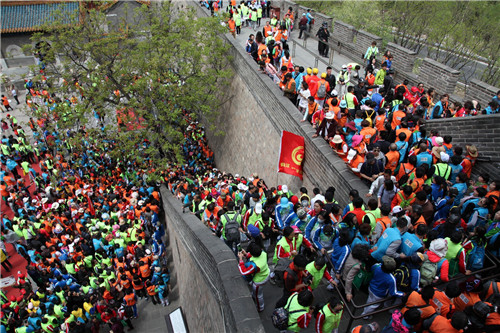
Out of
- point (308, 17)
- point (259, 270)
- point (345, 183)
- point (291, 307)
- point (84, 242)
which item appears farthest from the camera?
point (308, 17)

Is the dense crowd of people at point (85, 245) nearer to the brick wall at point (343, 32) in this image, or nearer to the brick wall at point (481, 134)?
the brick wall at point (481, 134)

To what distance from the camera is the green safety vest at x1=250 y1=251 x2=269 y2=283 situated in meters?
5.94

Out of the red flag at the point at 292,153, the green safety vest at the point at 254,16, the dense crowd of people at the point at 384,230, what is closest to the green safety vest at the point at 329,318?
the dense crowd of people at the point at 384,230

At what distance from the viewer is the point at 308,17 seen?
723 inches

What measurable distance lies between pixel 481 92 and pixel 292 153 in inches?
233

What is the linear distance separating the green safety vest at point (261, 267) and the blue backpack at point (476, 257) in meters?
3.23

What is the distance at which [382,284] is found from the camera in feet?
17.7

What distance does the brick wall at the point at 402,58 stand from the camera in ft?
42.1

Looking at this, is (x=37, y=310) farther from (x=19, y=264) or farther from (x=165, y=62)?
(x=165, y=62)

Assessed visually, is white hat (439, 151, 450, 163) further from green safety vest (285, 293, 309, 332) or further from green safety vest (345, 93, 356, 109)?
green safety vest (285, 293, 309, 332)

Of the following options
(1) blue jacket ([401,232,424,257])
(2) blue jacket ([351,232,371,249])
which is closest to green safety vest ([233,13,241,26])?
(2) blue jacket ([351,232,371,249])

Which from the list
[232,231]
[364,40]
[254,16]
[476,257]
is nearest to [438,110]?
[476,257]

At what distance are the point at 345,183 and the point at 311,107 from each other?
285 cm

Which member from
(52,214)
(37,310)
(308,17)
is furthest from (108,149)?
(308,17)
